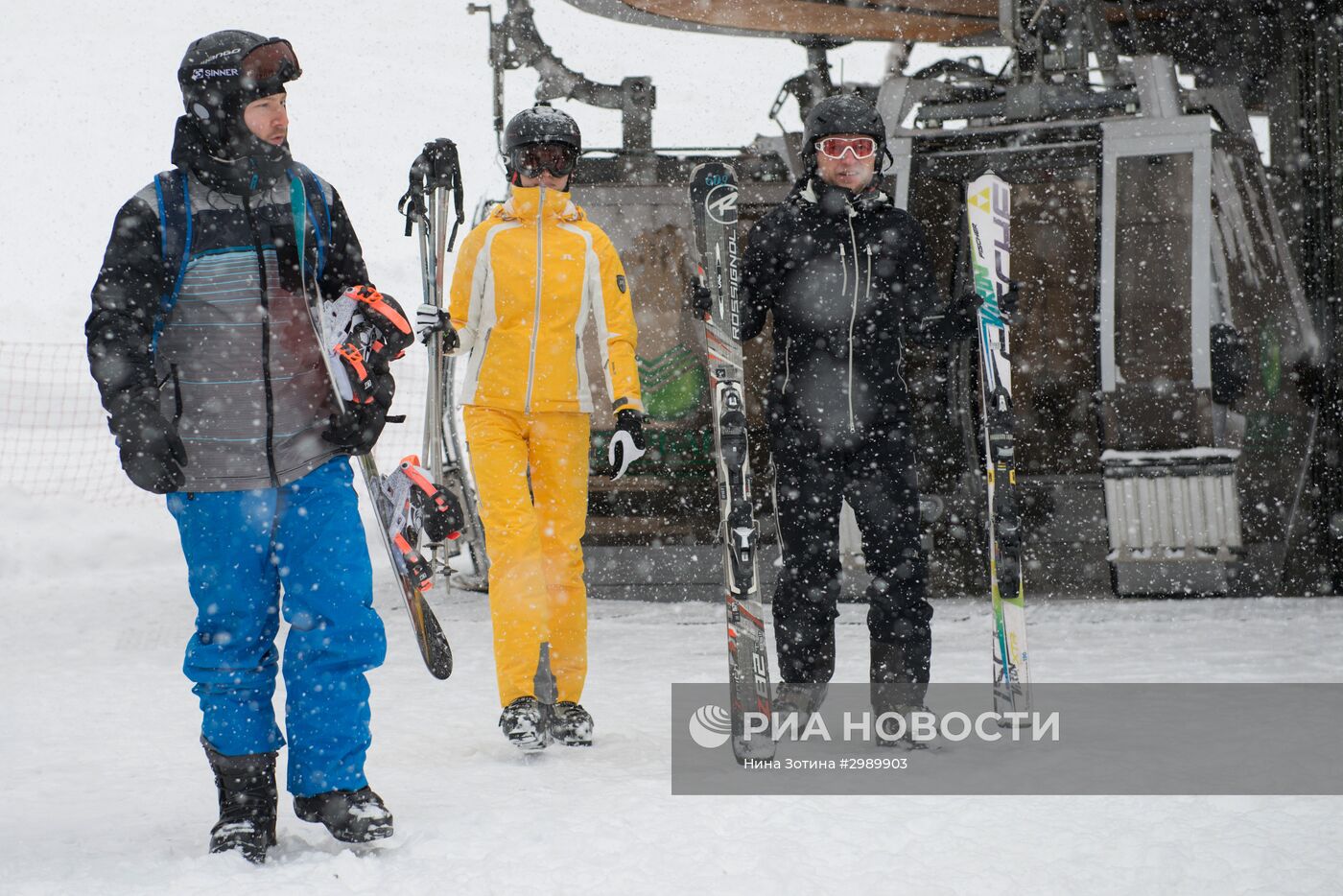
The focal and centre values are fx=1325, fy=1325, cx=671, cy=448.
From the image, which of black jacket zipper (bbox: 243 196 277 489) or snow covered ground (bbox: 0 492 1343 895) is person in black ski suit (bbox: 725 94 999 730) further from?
black jacket zipper (bbox: 243 196 277 489)

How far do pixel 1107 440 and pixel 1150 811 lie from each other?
192 inches

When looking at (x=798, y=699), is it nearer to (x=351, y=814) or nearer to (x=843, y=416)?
(x=843, y=416)

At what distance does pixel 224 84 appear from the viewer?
3.07 m

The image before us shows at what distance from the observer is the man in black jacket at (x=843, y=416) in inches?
163

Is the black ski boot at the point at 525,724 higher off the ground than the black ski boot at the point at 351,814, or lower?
lower

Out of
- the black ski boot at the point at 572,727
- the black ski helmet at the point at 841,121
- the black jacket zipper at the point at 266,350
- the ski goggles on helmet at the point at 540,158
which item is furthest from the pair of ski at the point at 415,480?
the black ski helmet at the point at 841,121

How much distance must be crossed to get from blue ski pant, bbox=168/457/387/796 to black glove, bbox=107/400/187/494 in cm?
22

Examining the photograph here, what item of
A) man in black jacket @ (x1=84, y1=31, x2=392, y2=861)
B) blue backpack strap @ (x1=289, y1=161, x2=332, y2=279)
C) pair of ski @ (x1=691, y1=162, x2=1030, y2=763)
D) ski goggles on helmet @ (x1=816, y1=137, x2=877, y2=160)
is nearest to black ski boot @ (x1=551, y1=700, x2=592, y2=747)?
pair of ski @ (x1=691, y1=162, x2=1030, y2=763)

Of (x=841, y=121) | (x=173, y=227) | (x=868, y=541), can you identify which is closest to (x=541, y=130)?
(x=841, y=121)

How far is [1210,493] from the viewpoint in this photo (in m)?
7.72

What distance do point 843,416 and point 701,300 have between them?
57cm

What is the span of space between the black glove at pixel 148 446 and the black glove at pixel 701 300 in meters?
1.73

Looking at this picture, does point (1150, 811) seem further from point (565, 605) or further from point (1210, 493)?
point (1210, 493)

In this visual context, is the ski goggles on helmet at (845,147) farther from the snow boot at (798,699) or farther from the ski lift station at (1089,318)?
the ski lift station at (1089,318)
